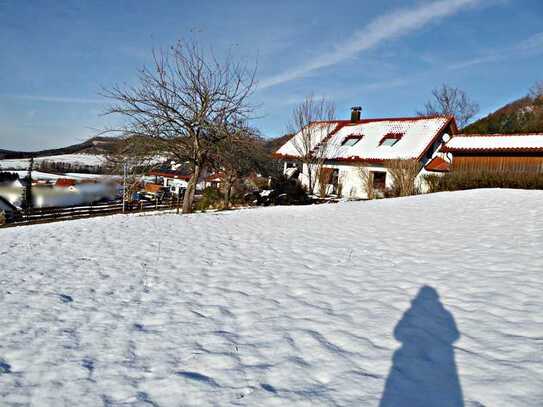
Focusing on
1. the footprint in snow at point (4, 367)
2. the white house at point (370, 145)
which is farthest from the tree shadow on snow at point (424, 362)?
the white house at point (370, 145)

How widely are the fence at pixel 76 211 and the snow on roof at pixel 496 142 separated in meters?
22.2

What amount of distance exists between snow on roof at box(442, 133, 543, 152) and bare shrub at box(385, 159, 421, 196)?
320 centimetres

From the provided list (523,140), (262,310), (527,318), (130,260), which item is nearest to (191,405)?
(262,310)

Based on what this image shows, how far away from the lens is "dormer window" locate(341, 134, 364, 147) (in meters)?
23.8

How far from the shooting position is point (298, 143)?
24375 millimetres

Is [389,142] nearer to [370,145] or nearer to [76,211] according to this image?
[370,145]

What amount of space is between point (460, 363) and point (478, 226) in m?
6.29

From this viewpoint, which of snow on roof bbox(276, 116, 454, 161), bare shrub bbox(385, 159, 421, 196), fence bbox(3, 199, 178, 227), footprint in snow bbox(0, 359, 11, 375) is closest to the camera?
footprint in snow bbox(0, 359, 11, 375)

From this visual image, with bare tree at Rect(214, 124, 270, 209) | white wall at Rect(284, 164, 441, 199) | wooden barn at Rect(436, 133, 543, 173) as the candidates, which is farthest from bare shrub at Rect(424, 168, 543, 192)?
bare tree at Rect(214, 124, 270, 209)

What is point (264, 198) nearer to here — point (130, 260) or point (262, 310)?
point (130, 260)

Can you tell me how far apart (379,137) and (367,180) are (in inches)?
200

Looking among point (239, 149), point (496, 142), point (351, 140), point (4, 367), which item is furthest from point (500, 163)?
point (4, 367)

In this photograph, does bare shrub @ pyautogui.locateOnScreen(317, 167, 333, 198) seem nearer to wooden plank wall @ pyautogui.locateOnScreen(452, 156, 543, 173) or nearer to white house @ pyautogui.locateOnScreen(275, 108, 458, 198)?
white house @ pyautogui.locateOnScreen(275, 108, 458, 198)

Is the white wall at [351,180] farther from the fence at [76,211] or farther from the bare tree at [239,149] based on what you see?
the fence at [76,211]
